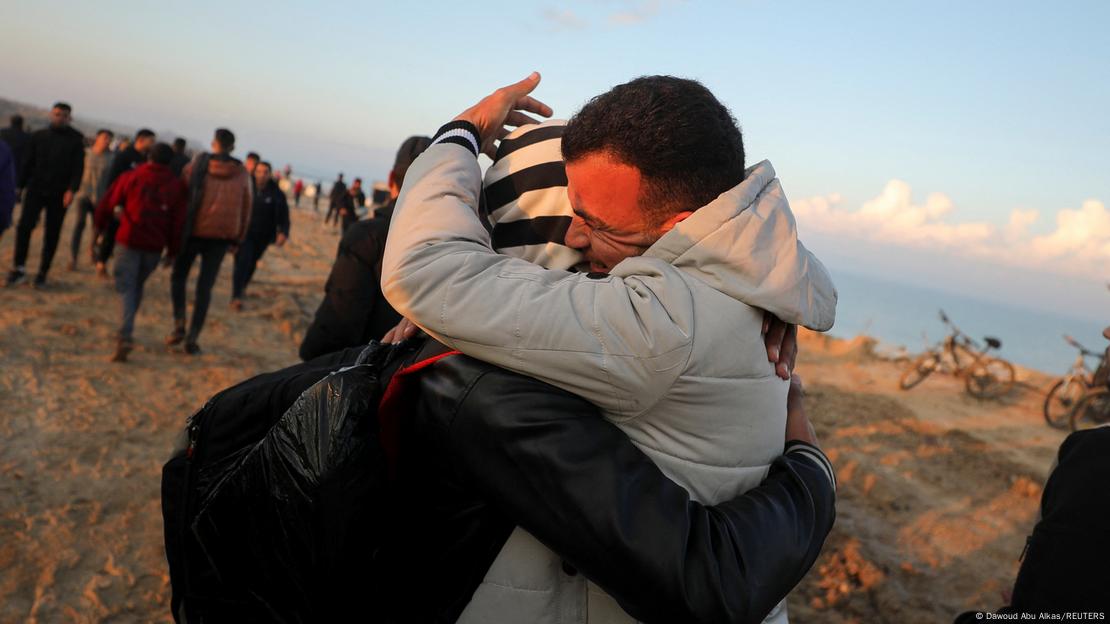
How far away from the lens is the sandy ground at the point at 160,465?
12.2ft

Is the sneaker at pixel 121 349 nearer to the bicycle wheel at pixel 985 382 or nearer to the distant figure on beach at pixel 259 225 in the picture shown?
the distant figure on beach at pixel 259 225

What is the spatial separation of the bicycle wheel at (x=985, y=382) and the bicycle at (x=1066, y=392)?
2.75 feet

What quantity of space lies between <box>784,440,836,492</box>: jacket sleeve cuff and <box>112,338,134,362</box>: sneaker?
6.66 meters

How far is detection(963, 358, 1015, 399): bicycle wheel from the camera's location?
12055 mm

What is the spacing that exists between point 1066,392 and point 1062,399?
A: 15 centimetres

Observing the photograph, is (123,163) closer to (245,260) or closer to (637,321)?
(245,260)

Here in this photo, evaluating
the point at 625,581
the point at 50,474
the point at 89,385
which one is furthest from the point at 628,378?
the point at 89,385

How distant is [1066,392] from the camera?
11281 millimetres

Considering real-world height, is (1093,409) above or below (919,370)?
above

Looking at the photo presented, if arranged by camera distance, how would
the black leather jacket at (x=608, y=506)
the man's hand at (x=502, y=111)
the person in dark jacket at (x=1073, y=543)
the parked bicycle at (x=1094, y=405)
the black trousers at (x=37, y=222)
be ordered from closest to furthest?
the black leather jacket at (x=608, y=506), the man's hand at (x=502, y=111), the person in dark jacket at (x=1073, y=543), the black trousers at (x=37, y=222), the parked bicycle at (x=1094, y=405)

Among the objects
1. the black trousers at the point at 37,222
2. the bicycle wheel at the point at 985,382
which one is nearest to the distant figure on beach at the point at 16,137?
the black trousers at the point at 37,222

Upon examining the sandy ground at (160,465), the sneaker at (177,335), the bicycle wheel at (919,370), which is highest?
the bicycle wheel at (919,370)

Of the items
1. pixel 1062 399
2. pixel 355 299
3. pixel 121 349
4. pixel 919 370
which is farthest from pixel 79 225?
pixel 1062 399

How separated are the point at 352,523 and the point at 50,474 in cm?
426
